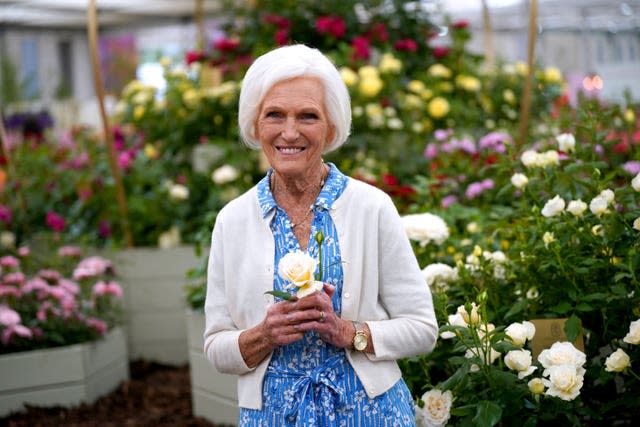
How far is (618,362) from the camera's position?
163 cm

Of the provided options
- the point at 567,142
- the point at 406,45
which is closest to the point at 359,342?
the point at 567,142

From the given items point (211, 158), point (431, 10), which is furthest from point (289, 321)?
point (431, 10)

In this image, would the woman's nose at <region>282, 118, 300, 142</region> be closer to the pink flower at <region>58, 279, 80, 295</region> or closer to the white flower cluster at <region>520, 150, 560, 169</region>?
the white flower cluster at <region>520, 150, 560, 169</region>

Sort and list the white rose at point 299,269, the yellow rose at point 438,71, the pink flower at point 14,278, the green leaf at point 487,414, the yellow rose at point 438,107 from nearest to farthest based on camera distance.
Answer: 1. the white rose at point 299,269
2. the green leaf at point 487,414
3. the pink flower at point 14,278
4. the yellow rose at point 438,107
5. the yellow rose at point 438,71

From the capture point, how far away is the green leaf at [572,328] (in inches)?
67.0

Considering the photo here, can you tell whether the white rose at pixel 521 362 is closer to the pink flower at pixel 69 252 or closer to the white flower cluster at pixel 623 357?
the white flower cluster at pixel 623 357

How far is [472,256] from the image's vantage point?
2.04 meters

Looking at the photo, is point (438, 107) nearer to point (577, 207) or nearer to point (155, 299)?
point (155, 299)

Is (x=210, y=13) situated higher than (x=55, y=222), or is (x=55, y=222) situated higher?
(x=210, y=13)

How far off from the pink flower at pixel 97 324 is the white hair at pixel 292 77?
1.88 m

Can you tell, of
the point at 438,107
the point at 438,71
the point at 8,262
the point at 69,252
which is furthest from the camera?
the point at 438,71

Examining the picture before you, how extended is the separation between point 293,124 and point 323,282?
26 cm

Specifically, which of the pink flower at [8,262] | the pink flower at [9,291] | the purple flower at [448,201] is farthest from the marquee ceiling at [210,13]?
the pink flower at [9,291]

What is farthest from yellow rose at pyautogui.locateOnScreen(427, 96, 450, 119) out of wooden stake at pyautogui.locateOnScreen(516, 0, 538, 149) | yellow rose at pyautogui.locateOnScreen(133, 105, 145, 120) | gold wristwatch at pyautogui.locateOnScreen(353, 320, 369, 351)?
gold wristwatch at pyautogui.locateOnScreen(353, 320, 369, 351)
